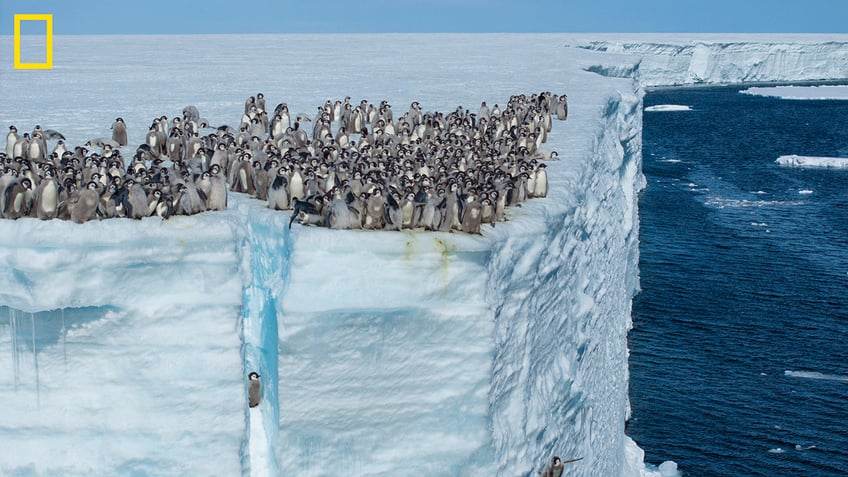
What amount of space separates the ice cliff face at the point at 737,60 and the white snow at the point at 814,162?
35.6 metres

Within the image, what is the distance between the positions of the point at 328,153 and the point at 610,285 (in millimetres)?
6508

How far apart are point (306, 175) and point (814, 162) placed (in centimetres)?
3769

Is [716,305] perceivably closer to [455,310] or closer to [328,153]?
[328,153]

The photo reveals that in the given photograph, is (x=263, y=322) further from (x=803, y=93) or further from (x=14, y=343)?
(x=803, y=93)

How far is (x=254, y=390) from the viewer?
36.8 ft

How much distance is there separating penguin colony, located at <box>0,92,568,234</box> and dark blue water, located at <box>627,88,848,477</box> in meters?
6.60

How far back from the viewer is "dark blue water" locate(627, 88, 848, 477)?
19438 mm

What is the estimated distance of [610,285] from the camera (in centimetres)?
1878

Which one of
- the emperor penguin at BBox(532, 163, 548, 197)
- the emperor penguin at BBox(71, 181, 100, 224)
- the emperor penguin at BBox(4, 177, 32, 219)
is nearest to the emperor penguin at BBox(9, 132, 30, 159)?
the emperor penguin at BBox(4, 177, 32, 219)

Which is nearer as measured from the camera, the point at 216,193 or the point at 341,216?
the point at 341,216

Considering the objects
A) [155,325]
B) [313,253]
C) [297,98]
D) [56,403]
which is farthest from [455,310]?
[297,98]

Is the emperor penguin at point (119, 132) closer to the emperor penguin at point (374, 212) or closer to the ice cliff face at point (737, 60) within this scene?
the emperor penguin at point (374, 212)

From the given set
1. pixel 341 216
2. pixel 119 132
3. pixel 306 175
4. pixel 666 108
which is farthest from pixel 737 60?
pixel 341 216

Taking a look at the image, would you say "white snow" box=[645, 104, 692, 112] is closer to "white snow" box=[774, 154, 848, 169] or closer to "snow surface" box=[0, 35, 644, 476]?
"white snow" box=[774, 154, 848, 169]
